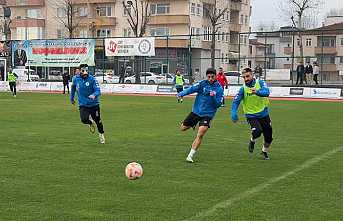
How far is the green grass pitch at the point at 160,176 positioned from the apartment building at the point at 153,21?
4787cm

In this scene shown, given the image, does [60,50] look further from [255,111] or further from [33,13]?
[33,13]

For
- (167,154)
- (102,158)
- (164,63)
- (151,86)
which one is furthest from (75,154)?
(164,63)

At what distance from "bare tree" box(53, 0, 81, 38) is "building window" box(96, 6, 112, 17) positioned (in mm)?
3033

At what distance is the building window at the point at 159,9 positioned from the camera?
76250mm

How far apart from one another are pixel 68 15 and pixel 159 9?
473 inches

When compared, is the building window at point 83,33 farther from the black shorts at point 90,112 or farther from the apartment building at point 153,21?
the black shorts at point 90,112

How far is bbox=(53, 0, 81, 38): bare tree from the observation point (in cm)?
7700

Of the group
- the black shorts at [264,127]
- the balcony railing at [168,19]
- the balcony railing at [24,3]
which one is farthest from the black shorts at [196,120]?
the balcony railing at [24,3]

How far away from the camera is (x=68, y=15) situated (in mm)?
77375

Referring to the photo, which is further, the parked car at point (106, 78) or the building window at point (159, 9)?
the building window at point (159, 9)

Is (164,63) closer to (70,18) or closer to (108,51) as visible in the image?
(108,51)

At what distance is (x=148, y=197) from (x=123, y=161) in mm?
3314

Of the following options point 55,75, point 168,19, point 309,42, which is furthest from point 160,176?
point 168,19

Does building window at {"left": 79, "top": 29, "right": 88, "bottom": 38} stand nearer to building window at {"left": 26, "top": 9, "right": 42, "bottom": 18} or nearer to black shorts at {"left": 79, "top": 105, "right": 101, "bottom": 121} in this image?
building window at {"left": 26, "top": 9, "right": 42, "bottom": 18}
